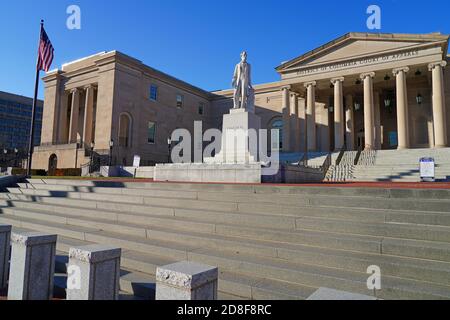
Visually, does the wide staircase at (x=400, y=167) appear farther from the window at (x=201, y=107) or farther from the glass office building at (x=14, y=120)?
the glass office building at (x=14, y=120)

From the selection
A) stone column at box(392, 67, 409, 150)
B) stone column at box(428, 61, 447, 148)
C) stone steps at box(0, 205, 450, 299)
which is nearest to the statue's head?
stone steps at box(0, 205, 450, 299)

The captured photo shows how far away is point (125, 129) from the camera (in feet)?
130

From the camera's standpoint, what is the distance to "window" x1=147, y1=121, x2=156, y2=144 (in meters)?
40.7

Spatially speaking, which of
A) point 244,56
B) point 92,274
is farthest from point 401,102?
point 92,274

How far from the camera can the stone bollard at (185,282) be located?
3.08 m

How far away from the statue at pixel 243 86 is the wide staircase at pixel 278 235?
857cm

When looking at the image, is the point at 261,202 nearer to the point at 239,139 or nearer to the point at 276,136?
the point at 239,139

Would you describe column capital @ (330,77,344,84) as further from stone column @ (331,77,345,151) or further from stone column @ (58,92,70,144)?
stone column @ (58,92,70,144)

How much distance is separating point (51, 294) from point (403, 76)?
34.4m

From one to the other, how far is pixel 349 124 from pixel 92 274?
122 feet

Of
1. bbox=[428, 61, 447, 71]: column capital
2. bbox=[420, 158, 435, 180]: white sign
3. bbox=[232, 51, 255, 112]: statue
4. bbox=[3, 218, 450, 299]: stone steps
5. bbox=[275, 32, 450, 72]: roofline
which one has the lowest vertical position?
bbox=[3, 218, 450, 299]: stone steps

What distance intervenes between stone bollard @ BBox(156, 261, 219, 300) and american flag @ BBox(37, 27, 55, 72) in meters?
19.8
